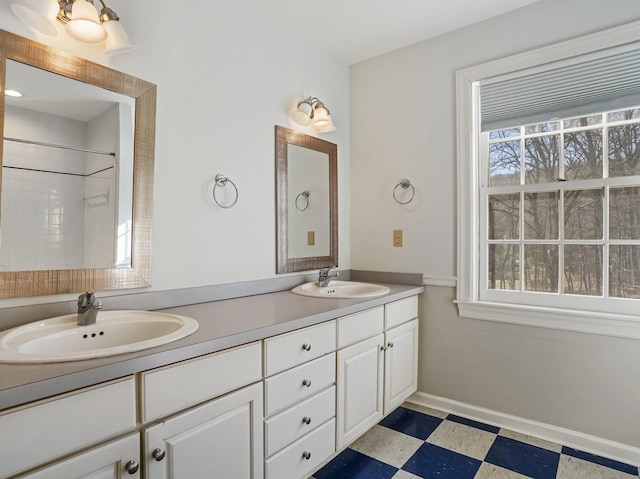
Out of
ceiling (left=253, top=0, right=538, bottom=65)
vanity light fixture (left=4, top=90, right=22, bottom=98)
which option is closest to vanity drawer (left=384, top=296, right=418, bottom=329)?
ceiling (left=253, top=0, right=538, bottom=65)

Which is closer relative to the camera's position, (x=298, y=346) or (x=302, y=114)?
(x=298, y=346)

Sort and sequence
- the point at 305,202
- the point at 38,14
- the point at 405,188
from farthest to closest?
the point at 405,188 < the point at 305,202 < the point at 38,14

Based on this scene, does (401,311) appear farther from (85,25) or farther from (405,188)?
(85,25)

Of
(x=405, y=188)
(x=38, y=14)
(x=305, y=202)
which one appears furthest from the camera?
(x=405, y=188)

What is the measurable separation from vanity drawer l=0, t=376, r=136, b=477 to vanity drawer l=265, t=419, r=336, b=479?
2.05ft

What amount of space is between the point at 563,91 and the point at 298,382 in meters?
2.04

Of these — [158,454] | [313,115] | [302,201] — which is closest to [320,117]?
[313,115]

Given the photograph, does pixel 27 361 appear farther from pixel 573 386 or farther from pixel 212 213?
pixel 573 386

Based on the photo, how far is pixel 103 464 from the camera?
0.91 metres

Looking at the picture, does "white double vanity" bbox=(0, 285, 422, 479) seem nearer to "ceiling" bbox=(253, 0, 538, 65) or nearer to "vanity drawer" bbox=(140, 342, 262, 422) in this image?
"vanity drawer" bbox=(140, 342, 262, 422)

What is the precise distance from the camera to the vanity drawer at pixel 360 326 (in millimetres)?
1699

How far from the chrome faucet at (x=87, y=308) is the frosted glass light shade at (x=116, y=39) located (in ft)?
2.98

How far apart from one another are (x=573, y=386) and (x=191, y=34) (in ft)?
8.55

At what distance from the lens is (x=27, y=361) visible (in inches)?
34.5
